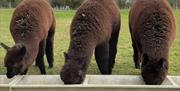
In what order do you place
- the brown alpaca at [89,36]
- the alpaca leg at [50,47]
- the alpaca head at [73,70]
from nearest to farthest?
1. the alpaca head at [73,70]
2. the brown alpaca at [89,36]
3. the alpaca leg at [50,47]

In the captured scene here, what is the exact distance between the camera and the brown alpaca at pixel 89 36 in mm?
8031

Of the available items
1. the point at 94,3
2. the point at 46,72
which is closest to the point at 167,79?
the point at 94,3

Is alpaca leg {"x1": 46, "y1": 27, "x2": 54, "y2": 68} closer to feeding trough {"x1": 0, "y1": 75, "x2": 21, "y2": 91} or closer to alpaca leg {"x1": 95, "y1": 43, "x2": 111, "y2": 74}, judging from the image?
alpaca leg {"x1": 95, "y1": 43, "x2": 111, "y2": 74}

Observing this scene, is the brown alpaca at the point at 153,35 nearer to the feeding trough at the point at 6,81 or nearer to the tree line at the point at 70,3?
the feeding trough at the point at 6,81

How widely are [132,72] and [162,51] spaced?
12.1 feet

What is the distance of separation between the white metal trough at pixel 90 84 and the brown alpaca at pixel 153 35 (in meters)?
0.31

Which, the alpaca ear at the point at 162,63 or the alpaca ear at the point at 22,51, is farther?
the alpaca ear at the point at 22,51

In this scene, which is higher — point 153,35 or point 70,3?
point 153,35

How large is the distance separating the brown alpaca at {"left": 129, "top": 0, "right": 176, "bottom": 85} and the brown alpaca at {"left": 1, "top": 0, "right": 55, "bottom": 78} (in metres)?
2.15

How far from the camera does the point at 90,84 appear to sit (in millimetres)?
8000

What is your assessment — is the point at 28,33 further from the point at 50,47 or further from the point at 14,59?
the point at 50,47

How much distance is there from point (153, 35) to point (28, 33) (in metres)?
2.71

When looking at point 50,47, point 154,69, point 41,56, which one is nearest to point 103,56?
point 41,56

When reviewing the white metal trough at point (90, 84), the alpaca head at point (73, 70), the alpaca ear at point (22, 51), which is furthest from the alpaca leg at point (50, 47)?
the alpaca head at point (73, 70)
